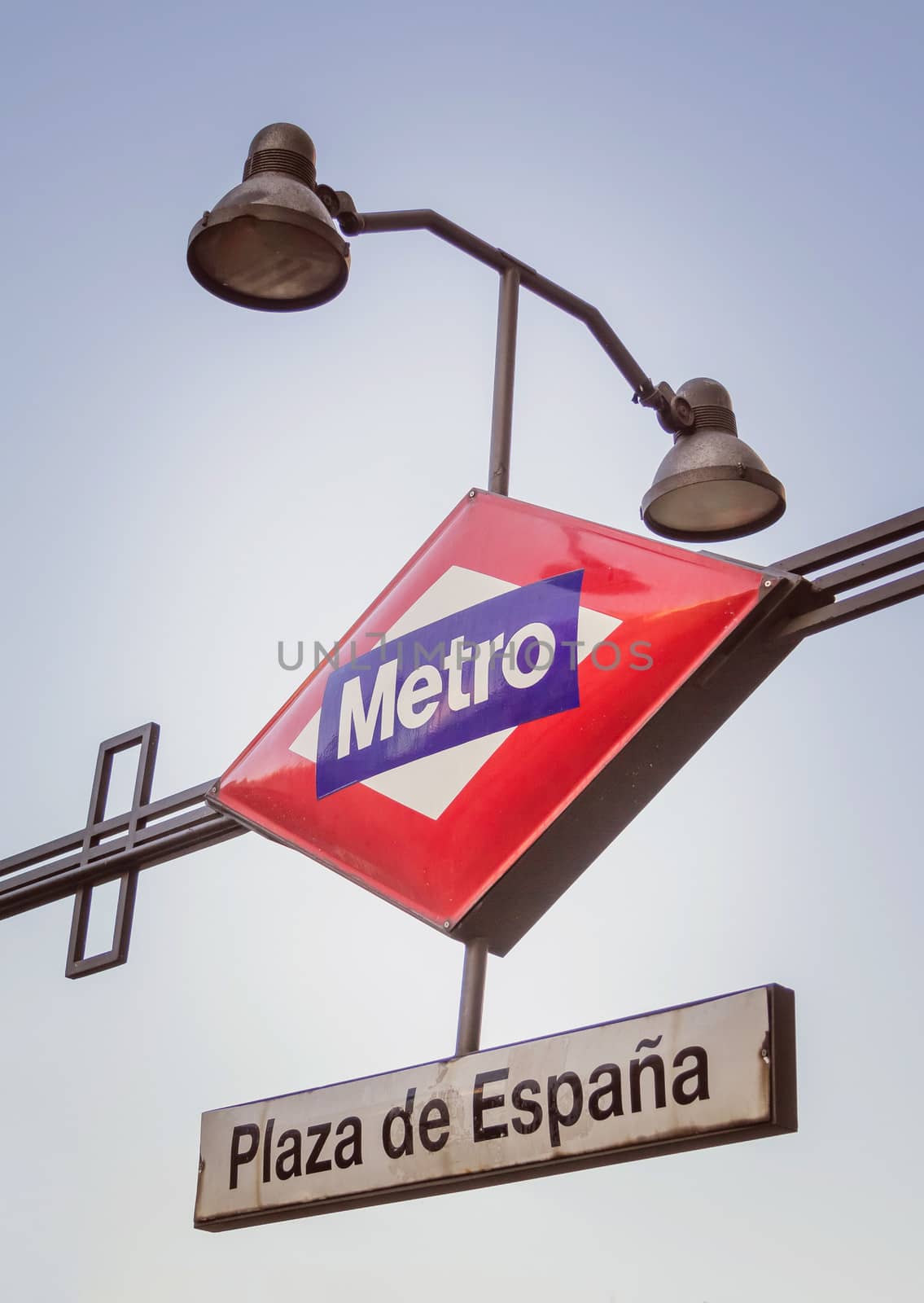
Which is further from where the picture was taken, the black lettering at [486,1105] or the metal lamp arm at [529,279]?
the metal lamp arm at [529,279]

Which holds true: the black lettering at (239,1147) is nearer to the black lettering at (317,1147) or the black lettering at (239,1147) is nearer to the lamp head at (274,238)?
the black lettering at (317,1147)

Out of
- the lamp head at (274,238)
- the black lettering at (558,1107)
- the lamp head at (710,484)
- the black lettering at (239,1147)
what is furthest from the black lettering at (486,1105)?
the lamp head at (274,238)

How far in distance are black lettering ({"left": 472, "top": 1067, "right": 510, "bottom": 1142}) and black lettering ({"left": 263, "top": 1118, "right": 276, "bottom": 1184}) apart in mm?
526

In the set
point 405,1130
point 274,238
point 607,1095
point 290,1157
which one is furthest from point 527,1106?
point 274,238

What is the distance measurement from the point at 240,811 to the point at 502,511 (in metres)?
1.05

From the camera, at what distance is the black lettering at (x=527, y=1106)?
2824 mm

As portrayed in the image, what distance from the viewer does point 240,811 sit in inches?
158

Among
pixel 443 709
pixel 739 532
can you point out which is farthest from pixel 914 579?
pixel 739 532

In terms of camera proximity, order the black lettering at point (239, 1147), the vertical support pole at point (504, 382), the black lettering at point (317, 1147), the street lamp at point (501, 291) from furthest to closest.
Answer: the street lamp at point (501, 291) < the vertical support pole at point (504, 382) < the black lettering at point (239, 1147) < the black lettering at point (317, 1147)

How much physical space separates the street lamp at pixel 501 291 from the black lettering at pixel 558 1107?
1861 millimetres

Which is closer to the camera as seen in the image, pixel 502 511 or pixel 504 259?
pixel 502 511

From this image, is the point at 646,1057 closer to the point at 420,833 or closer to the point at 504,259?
the point at 420,833

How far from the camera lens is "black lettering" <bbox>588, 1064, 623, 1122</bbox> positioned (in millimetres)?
2734

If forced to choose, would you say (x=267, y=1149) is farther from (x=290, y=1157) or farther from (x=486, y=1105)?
(x=486, y=1105)
